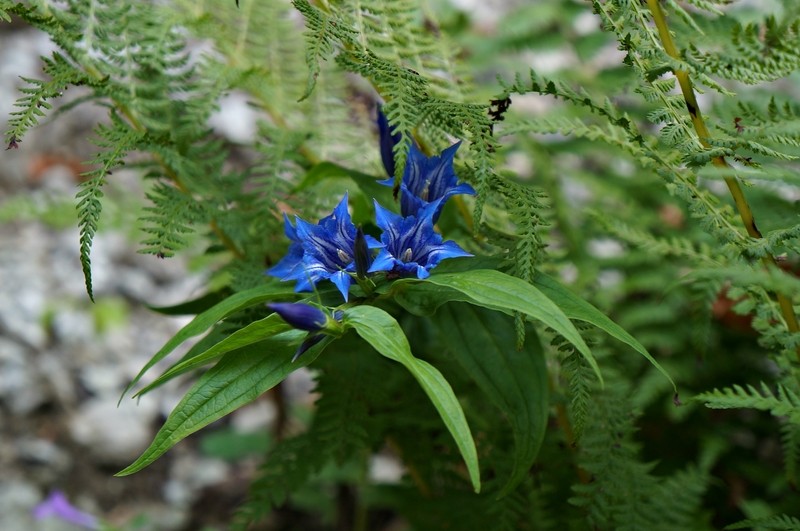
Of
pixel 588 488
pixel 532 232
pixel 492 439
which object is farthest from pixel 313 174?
pixel 588 488

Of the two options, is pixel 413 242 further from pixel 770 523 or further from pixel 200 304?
pixel 770 523

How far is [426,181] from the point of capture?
1124 mm

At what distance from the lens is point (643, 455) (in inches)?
78.7

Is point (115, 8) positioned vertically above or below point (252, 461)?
above

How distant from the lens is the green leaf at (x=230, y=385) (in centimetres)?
91

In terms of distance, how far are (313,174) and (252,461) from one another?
1585mm

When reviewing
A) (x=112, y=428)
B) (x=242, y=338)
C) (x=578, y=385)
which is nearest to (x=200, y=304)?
(x=242, y=338)

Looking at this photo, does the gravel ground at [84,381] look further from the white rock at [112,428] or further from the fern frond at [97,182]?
the fern frond at [97,182]

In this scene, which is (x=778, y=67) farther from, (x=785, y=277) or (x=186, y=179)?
(x=186, y=179)

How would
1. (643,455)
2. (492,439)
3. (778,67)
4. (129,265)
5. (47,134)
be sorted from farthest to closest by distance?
(47,134) < (129,265) < (643,455) < (492,439) < (778,67)

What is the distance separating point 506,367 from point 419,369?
0.25m

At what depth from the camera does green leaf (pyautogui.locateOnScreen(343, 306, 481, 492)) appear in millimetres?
826

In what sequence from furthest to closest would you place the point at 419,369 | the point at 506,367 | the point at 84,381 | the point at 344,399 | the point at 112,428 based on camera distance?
the point at 84,381 < the point at 112,428 < the point at 344,399 < the point at 506,367 < the point at 419,369

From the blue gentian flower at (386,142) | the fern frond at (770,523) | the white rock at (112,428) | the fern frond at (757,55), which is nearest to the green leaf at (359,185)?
the blue gentian flower at (386,142)
